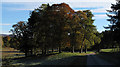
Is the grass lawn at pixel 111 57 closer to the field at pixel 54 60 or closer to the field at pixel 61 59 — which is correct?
the field at pixel 61 59

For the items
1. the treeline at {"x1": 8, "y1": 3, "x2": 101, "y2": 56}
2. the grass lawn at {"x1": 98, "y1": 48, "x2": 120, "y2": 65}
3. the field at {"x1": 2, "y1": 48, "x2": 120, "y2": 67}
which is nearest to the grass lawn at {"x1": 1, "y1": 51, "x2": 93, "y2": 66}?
the field at {"x1": 2, "y1": 48, "x2": 120, "y2": 67}

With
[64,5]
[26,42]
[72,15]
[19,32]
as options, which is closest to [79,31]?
[72,15]

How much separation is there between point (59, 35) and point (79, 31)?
909cm

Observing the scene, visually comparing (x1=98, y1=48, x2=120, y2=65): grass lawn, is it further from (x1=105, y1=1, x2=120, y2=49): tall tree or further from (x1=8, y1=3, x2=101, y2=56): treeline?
(x1=8, y1=3, x2=101, y2=56): treeline

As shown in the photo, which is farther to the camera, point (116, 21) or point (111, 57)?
point (116, 21)

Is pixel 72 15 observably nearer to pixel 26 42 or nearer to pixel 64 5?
pixel 64 5

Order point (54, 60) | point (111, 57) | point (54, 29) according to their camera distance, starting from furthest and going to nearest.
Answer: point (54, 29) → point (54, 60) → point (111, 57)

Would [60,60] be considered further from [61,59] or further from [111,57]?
[111,57]

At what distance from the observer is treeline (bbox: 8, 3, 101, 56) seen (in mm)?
38188

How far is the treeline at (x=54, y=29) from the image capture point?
38.2 meters

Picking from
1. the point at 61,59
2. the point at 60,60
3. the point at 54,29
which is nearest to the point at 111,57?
the point at 60,60

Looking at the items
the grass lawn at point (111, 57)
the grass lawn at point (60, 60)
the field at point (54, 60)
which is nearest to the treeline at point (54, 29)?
the field at point (54, 60)

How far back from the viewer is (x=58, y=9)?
39062mm

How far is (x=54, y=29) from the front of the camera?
38281mm
